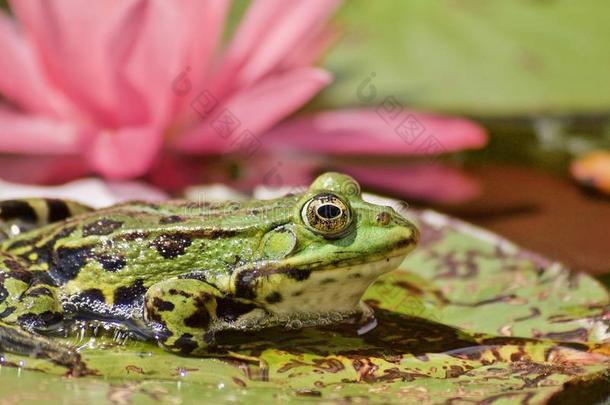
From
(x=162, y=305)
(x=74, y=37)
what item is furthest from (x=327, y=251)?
(x=74, y=37)

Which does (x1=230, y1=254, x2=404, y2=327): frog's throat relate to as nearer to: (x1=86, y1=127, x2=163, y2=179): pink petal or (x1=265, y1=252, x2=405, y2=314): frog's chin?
(x1=265, y1=252, x2=405, y2=314): frog's chin

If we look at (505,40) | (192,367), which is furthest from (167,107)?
(505,40)

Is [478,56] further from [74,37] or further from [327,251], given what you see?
[327,251]

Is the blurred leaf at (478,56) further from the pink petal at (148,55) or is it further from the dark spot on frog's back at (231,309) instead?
the dark spot on frog's back at (231,309)

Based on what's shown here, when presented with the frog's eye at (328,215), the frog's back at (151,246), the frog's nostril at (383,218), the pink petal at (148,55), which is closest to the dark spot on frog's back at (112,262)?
the frog's back at (151,246)

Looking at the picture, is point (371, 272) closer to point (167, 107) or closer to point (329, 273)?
point (329, 273)
